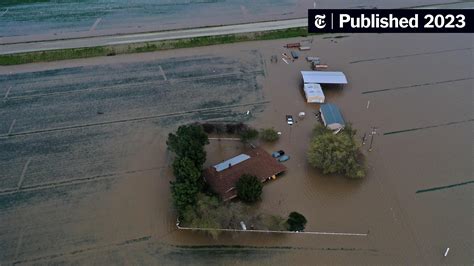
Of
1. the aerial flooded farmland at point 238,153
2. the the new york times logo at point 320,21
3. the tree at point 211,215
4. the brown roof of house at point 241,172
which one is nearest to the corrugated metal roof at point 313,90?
the aerial flooded farmland at point 238,153

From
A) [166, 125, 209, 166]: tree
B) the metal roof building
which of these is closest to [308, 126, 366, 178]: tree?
the metal roof building

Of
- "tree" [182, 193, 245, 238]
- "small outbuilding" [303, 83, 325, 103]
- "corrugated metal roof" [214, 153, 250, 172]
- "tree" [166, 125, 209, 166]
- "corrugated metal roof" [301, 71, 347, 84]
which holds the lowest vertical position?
"tree" [182, 193, 245, 238]

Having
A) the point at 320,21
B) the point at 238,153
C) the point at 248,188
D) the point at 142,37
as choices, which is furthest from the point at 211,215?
the point at 142,37

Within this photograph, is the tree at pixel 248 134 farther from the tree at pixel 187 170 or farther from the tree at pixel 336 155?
the tree at pixel 187 170

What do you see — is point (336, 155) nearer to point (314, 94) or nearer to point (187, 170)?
point (314, 94)

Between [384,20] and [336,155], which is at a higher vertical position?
[384,20]

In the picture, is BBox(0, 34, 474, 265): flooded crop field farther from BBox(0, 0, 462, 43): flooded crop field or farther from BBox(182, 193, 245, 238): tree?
BBox(0, 0, 462, 43): flooded crop field
